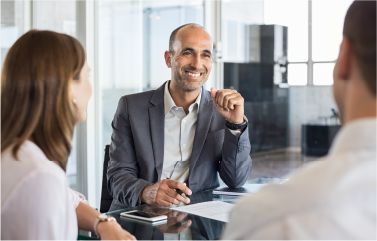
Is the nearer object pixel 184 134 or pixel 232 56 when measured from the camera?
A: pixel 184 134

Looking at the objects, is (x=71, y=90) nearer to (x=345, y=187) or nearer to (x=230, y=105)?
(x=345, y=187)

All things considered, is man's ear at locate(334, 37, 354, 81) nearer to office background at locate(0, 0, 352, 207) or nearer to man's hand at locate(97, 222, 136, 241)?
man's hand at locate(97, 222, 136, 241)

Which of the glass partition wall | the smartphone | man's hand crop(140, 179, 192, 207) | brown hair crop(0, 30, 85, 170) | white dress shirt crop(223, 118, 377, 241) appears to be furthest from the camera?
the glass partition wall

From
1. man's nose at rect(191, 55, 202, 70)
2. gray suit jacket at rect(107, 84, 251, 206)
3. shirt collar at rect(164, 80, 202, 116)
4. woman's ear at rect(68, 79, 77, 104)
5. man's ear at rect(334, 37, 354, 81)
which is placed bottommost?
gray suit jacket at rect(107, 84, 251, 206)

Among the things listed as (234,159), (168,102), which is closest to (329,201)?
(234,159)

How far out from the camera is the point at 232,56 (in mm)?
4500

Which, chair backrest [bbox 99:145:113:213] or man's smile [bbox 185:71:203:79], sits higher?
man's smile [bbox 185:71:203:79]

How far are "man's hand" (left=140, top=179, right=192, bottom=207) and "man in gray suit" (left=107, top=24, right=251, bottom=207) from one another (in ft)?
0.80

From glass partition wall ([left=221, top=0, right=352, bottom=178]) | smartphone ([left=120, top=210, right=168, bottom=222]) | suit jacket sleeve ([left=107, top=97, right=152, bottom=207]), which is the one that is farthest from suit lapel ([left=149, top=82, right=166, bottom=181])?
glass partition wall ([left=221, top=0, right=352, bottom=178])

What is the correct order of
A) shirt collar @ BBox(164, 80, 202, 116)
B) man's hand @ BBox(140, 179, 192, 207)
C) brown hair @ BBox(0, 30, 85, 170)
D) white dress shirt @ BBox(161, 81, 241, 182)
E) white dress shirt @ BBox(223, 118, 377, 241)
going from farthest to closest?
shirt collar @ BBox(164, 80, 202, 116) < white dress shirt @ BBox(161, 81, 241, 182) < man's hand @ BBox(140, 179, 192, 207) < brown hair @ BBox(0, 30, 85, 170) < white dress shirt @ BBox(223, 118, 377, 241)

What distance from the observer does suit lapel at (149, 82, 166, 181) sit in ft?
7.72

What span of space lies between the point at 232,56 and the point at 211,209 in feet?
9.72

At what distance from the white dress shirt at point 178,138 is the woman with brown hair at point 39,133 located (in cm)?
105

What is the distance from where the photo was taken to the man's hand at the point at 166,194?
1.82 metres
